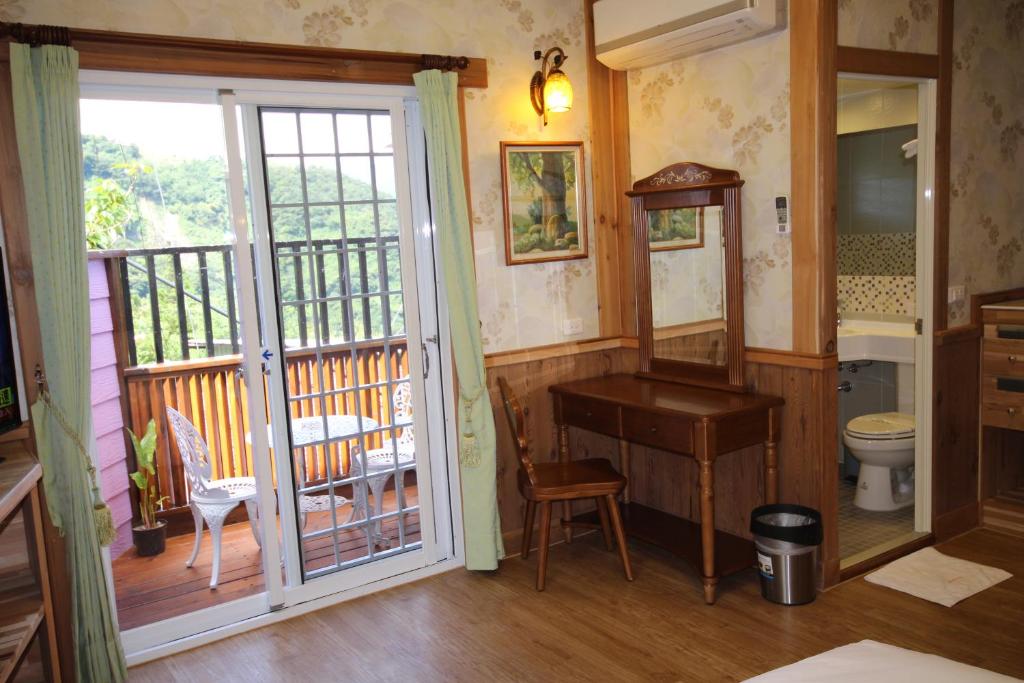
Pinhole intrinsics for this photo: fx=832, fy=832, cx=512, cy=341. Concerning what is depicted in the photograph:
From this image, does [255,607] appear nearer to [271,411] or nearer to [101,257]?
[271,411]

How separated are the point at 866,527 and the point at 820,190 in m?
1.81

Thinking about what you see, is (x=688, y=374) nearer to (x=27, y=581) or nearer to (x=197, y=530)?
(x=197, y=530)

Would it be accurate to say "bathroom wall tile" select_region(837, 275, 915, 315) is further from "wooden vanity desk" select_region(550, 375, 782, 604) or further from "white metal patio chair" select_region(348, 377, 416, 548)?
"white metal patio chair" select_region(348, 377, 416, 548)

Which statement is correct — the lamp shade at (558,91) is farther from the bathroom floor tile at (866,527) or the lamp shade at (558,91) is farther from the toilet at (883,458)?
the bathroom floor tile at (866,527)

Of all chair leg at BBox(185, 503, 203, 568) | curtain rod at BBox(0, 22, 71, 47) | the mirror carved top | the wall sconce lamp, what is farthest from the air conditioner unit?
chair leg at BBox(185, 503, 203, 568)

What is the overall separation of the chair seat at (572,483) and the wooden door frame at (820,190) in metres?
0.86

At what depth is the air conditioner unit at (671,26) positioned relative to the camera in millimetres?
3246

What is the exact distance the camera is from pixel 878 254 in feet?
15.9

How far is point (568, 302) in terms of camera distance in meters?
4.16

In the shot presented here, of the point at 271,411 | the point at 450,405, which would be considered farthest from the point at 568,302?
the point at 271,411

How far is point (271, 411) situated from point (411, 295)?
795 millimetres

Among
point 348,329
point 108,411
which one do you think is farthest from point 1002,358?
point 108,411

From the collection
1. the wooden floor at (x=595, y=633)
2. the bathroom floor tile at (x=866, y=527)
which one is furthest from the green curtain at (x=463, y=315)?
the bathroom floor tile at (x=866, y=527)

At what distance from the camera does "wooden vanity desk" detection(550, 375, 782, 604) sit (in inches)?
130
